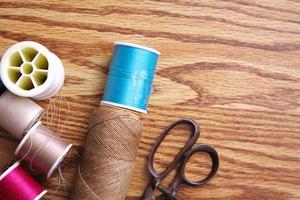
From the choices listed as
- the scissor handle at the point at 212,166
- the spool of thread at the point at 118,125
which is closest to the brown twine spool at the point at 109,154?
the spool of thread at the point at 118,125

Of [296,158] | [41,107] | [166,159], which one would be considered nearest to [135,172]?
[166,159]

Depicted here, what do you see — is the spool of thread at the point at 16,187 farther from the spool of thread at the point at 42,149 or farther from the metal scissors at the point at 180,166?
the metal scissors at the point at 180,166

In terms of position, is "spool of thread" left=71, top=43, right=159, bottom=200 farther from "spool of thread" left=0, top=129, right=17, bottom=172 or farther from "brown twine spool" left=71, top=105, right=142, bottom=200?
"spool of thread" left=0, top=129, right=17, bottom=172

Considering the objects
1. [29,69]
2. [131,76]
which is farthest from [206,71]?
[29,69]

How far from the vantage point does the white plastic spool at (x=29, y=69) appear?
3.31 feet

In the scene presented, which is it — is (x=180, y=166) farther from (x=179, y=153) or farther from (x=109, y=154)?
(x=109, y=154)

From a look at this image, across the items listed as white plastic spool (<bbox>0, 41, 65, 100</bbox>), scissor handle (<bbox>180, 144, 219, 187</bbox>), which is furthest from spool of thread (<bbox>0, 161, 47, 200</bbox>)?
scissor handle (<bbox>180, 144, 219, 187</bbox>)

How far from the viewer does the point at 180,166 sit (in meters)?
1.05

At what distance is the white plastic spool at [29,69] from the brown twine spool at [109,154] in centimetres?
Answer: 13

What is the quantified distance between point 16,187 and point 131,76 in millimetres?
322

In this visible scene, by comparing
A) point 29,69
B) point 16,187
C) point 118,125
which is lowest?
point 16,187

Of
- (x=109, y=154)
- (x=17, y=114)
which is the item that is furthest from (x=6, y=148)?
(x=109, y=154)

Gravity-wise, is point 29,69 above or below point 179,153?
above

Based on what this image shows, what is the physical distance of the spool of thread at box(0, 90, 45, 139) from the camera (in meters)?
1.02
